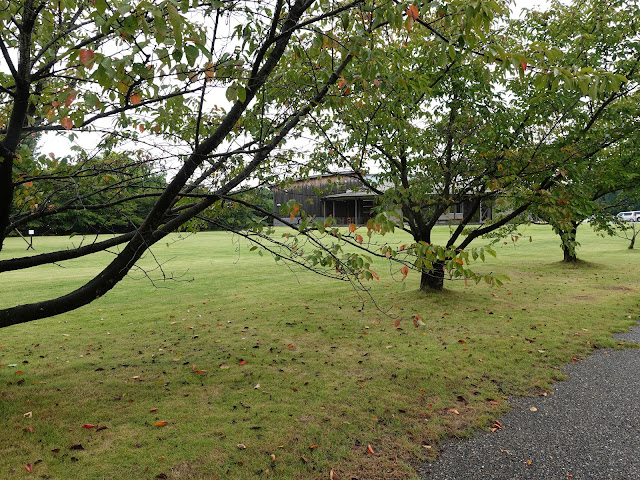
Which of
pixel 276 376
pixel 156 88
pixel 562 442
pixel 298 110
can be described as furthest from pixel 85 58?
pixel 562 442

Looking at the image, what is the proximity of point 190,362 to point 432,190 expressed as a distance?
6.27m

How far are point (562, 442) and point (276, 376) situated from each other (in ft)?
10.3

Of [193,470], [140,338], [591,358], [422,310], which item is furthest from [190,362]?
[591,358]

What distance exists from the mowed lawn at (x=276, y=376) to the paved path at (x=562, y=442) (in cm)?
21

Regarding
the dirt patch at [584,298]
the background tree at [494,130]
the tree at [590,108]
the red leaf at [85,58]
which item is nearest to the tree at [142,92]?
the red leaf at [85,58]

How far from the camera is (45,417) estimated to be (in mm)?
4191

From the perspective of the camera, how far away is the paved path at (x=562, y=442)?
3.38 m

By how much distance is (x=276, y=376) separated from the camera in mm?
5395

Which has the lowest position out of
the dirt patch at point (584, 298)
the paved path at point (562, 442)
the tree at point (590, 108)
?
the paved path at point (562, 442)

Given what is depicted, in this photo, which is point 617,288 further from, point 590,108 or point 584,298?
point 590,108

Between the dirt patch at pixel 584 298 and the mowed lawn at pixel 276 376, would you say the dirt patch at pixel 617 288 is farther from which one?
the dirt patch at pixel 584 298

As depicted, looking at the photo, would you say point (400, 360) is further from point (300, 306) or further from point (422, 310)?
point (300, 306)

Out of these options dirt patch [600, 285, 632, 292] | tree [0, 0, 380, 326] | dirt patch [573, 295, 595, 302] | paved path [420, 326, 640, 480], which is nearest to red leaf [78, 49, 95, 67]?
tree [0, 0, 380, 326]

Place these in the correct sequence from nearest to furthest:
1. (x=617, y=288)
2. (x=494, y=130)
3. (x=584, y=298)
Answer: (x=494, y=130) → (x=584, y=298) → (x=617, y=288)
